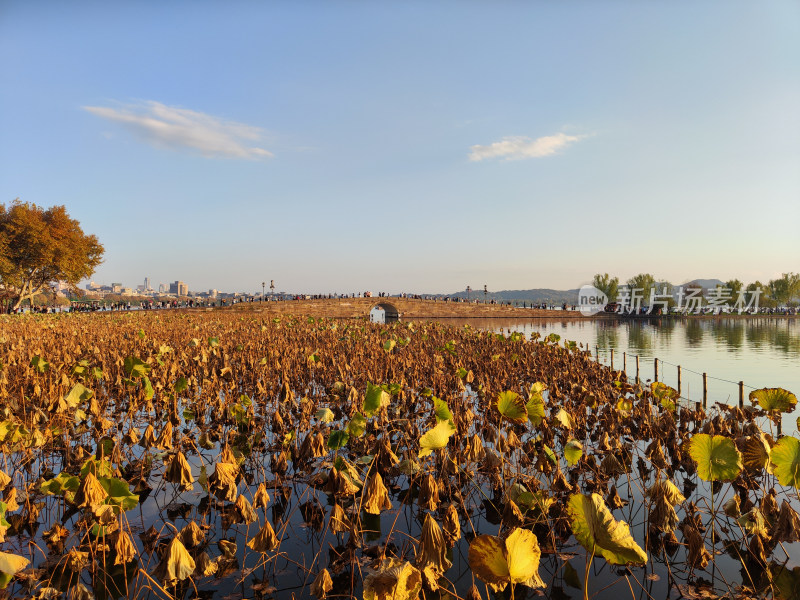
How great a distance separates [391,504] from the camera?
5543 millimetres

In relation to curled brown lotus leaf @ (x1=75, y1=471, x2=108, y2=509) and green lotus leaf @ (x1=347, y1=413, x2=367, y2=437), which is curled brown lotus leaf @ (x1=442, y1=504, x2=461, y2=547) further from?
curled brown lotus leaf @ (x1=75, y1=471, x2=108, y2=509)

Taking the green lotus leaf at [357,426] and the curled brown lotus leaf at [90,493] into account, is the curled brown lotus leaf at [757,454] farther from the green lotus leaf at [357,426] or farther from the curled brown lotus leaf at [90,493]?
the curled brown lotus leaf at [90,493]

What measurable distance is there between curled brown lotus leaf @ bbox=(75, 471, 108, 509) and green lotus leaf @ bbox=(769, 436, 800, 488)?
18.6 ft

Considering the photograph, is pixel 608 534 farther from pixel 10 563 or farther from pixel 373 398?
pixel 373 398

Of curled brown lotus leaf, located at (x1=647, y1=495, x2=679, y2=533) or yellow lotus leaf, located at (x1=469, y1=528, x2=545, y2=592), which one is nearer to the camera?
yellow lotus leaf, located at (x1=469, y1=528, x2=545, y2=592)

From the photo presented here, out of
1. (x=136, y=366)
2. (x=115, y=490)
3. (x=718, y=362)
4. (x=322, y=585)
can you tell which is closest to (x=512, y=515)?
(x=322, y=585)

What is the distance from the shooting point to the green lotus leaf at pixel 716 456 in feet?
14.8

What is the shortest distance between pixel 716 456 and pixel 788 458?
532 millimetres

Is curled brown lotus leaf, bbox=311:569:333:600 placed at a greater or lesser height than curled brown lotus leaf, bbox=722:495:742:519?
greater

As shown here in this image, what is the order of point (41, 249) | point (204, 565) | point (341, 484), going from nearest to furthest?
point (204, 565)
point (341, 484)
point (41, 249)

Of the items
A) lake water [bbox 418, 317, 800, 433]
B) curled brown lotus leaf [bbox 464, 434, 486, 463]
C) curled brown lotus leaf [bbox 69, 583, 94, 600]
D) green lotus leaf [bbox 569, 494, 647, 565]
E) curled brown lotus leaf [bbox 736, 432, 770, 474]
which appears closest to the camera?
green lotus leaf [bbox 569, 494, 647, 565]

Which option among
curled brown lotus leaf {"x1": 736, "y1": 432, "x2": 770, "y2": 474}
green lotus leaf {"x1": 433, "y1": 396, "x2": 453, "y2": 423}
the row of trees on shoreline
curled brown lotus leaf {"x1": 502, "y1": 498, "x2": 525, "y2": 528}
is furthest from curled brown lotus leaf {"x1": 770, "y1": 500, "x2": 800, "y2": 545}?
the row of trees on shoreline

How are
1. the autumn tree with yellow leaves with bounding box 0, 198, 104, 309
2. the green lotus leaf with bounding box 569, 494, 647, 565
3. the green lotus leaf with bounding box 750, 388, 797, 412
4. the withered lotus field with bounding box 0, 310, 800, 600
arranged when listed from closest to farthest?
the green lotus leaf with bounding box 569, 494, 647, 565
the withered lotus field with bounding box 0, 310, 800, 600
the green lotus leaf with bounding box 750, 388, 797, 412
the autumn tree with yellow leaves with bounding box 0, 198, 104, 309

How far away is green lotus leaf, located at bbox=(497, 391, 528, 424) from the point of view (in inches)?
229
